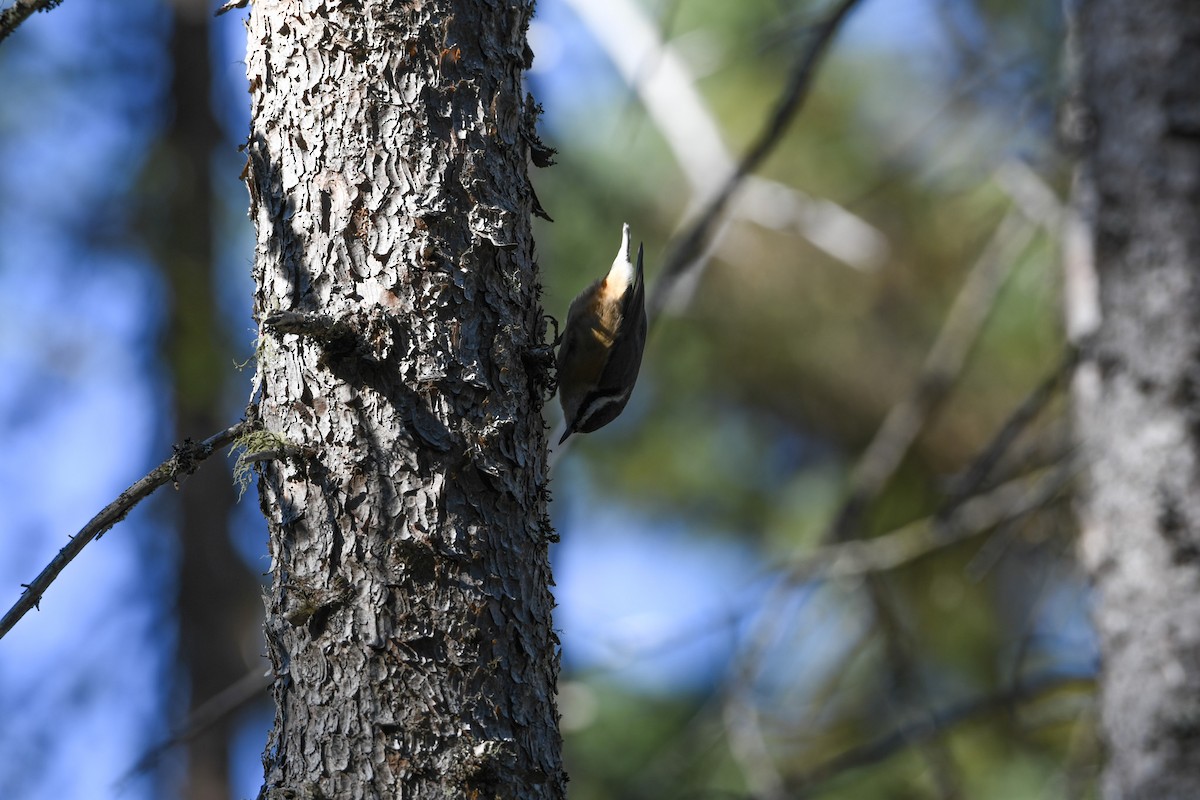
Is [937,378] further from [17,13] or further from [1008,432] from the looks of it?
[17,13]

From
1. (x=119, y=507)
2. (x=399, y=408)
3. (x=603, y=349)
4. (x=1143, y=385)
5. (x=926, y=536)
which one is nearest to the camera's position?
(x=119, y=507)

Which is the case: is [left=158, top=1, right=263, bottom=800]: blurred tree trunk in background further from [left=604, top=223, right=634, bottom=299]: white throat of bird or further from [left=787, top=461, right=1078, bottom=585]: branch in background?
[left=787, top=461, right=1078, bottom=585]: branch in background

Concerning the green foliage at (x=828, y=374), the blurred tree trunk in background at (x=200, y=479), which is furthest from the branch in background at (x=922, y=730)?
the blurred tree trunk in background at (x=200, y=479)

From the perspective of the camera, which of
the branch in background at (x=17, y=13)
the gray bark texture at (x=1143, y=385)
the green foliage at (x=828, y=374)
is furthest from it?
the green foliage at (x=828, y=374)

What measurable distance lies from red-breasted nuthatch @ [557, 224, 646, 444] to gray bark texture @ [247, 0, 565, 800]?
1.35 meters

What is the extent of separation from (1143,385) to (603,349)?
1.61 metres

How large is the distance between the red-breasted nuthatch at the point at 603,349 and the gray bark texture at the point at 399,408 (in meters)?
1.35

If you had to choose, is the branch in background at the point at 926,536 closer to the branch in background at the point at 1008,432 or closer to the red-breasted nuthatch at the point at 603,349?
the branch in background at the point at 1008,432

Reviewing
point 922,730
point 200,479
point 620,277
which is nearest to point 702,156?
point 620,277

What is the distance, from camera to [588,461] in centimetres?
650

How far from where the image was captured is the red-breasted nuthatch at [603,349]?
3559 millimetres

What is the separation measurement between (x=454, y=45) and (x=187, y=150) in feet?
15.0

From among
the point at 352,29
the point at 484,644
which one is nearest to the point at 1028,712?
the point at 484,644

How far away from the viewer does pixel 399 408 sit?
1.96m
